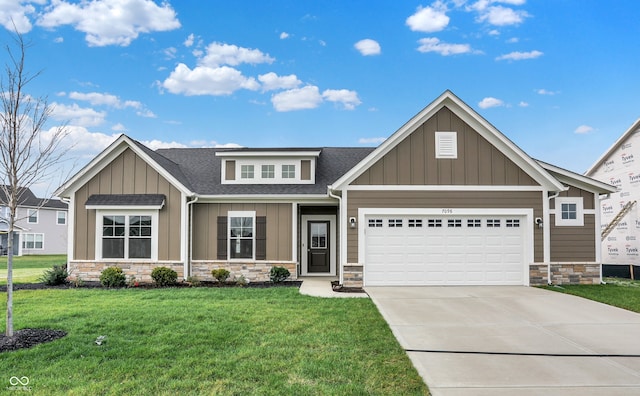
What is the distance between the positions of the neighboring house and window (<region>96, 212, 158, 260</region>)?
24842 millimetres

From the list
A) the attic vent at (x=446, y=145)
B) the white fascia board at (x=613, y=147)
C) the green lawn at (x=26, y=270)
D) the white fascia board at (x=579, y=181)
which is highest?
the white fascia board at (x=613, y=147)

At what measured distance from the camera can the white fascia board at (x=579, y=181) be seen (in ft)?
44.1

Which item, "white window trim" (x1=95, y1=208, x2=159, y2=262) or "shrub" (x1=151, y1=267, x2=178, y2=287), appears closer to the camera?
"shrub" (x1=151, y1=267, x2=178, y2=287)

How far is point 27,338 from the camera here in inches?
256

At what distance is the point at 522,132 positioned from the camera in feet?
55.1

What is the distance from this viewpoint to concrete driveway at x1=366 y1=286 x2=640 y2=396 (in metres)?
4.82

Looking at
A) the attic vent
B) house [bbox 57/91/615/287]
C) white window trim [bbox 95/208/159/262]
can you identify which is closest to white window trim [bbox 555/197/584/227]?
house [bbox 57/91/615/287]

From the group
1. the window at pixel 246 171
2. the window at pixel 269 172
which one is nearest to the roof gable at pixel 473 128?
the window at pixel 269 172

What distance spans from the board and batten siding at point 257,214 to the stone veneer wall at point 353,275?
2.57 m

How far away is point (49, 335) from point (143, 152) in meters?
7.98

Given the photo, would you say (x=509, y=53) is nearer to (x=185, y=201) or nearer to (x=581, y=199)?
(x=581, y=199)

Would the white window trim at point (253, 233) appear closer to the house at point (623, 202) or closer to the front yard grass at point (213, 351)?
the front yard grass at point (213, 351)

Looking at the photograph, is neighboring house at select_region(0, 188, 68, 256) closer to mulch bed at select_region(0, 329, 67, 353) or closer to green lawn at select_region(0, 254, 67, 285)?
green lawn at select_region(0, 254, 67, 285)

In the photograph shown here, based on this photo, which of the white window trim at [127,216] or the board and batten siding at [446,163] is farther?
the white window trim at [127,216]
